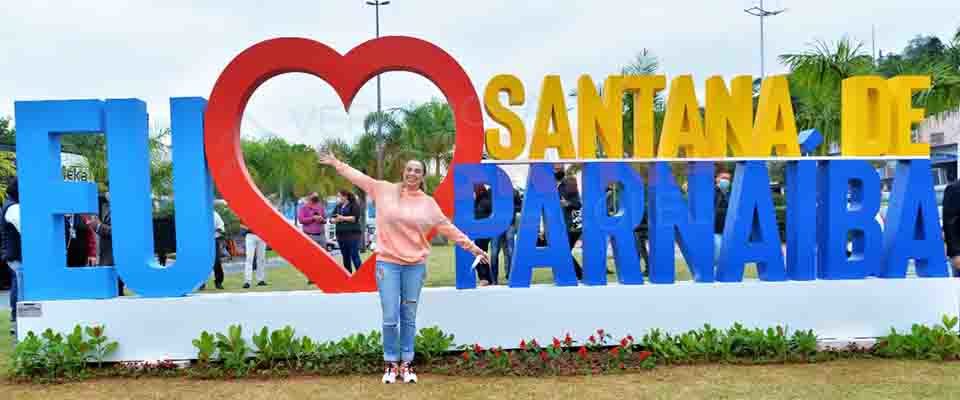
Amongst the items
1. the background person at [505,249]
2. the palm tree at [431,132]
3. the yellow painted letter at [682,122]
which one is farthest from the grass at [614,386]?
the palm tree at [431,132]

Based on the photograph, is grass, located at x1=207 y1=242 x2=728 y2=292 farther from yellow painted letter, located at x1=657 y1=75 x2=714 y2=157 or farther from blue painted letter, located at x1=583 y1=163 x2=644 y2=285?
yellow painted letter, located at x1=657 y1=75 x2=714 y2=157

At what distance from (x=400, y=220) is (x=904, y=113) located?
13.9 feet

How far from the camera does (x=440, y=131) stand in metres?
32.3

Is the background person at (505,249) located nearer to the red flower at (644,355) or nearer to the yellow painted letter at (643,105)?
the yellow painted letter at (643,105)

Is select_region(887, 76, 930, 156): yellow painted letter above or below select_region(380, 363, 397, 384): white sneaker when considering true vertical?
above

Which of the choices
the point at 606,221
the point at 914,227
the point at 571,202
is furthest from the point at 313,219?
the point at 914,227

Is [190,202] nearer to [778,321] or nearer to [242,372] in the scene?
[242,372]

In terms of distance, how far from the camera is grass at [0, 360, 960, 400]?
5430 millimetres

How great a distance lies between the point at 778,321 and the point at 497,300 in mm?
2304

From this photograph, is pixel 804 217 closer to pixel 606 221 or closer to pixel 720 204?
pixel 606 221

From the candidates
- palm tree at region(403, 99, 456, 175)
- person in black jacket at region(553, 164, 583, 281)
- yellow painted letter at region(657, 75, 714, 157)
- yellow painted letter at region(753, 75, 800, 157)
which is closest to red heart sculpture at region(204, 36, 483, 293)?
yellow painted letter at region(657, 75, 714, 157)

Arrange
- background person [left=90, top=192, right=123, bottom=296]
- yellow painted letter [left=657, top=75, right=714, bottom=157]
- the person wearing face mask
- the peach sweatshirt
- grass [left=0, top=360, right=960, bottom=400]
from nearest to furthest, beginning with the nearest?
grass [left=0, top=360, right=960, bottom=400], the peach sweatshirt, yellow painted letter [left=657, top=75, right=714, bottom=157], background person [left=90, top=192, right=123, bottom=296], the person wearing face mask

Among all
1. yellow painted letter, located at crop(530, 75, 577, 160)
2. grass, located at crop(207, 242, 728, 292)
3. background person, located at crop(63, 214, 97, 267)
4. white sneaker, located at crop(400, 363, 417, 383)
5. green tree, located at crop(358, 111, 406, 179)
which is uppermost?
green tree, located at crop(358, 111, 406, 179)

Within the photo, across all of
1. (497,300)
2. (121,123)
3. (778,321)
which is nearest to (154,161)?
(121,123)
